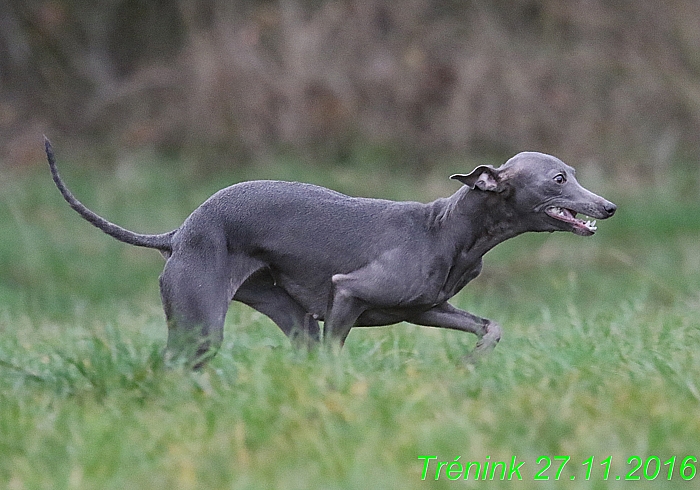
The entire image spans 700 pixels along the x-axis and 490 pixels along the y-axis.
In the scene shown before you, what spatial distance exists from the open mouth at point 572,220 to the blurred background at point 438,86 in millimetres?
8870

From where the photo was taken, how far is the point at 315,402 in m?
4.15

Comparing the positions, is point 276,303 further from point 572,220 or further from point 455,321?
point 572,220

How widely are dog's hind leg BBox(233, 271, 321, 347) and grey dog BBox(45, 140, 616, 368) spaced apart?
0.02 meters

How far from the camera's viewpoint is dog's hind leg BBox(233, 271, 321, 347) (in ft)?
18.1

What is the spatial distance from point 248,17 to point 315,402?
12.5 meters

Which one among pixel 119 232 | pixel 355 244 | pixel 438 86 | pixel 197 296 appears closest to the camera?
pixel 197 296

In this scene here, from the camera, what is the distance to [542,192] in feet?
17.3

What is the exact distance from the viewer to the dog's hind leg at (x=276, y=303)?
5531mm

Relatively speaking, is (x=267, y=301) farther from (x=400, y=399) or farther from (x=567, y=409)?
(x=567, y=409)

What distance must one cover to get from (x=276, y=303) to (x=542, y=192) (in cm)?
138

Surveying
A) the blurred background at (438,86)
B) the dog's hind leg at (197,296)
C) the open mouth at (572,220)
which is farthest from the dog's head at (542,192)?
the blurred background at (438,86)

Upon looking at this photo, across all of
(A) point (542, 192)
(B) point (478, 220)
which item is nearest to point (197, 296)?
(B) point (478, 220)

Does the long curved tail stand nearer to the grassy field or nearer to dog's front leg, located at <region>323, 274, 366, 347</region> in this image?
the grassy field

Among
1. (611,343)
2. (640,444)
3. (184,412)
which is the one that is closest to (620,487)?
(640,444)
